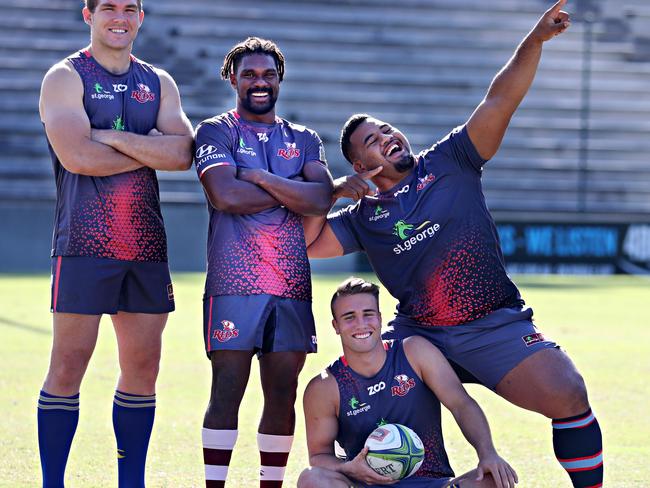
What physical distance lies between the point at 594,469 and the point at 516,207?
74.2ft

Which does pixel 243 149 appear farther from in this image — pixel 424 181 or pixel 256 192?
pixel 424 181

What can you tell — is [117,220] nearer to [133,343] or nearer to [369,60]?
[133,343]

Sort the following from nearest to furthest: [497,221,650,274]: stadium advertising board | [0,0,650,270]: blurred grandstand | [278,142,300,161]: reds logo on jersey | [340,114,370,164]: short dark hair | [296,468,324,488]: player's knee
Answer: [296,468,324,488]: player's knee → [278,142,300,161]: reds logo on jersey → [340,114,370,164]: short dark hair → [497,221,650,274]: stadium advertising board → [0,0,650,270]: blurred grandstand

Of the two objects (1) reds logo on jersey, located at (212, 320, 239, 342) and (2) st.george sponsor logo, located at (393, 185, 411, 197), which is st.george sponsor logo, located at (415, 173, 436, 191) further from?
(1) reds logo on jersey, located at (212, 320, 239, 342)

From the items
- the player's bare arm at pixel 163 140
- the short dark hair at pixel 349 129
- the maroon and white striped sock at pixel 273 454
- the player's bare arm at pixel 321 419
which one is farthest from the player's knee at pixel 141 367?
the short dark hair at pixel 349 129

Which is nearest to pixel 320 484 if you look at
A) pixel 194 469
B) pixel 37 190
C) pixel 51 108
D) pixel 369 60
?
pixel 194 469

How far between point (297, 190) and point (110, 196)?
0.85m

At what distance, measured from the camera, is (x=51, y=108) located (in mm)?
4906

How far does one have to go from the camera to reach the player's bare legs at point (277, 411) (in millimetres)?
4832

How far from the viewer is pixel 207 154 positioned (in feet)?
16.2

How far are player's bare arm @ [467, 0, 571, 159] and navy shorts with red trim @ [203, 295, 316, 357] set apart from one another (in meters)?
1.19

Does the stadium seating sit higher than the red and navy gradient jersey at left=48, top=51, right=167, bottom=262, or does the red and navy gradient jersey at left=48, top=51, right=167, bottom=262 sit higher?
the stadium seating

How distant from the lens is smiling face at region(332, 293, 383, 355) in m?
4.81

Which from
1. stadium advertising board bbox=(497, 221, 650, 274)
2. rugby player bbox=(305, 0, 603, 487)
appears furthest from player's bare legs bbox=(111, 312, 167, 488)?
stadium advertising board bbox=(497, 221, 650, 274)
